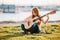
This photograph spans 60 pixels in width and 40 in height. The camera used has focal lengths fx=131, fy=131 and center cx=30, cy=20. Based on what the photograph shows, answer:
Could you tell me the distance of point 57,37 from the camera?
1.39 metres

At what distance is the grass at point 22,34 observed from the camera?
52.2 inches

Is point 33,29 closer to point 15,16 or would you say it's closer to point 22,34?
point 22,34

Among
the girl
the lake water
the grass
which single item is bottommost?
the grass

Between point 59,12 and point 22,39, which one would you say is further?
point 59,12

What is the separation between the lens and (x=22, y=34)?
135 centimetres

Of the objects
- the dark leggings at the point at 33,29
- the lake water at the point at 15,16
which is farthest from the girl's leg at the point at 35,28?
the lake water at the point at 15,16

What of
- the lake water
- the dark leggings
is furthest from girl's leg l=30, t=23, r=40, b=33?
the lake water

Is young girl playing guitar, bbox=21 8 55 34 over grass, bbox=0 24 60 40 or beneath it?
over

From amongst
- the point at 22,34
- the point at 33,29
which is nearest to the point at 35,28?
the point at 33,29

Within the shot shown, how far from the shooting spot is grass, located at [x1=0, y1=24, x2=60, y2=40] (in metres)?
1.33

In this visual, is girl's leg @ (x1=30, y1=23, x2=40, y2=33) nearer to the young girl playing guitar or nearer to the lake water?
the young girl playing guitar
